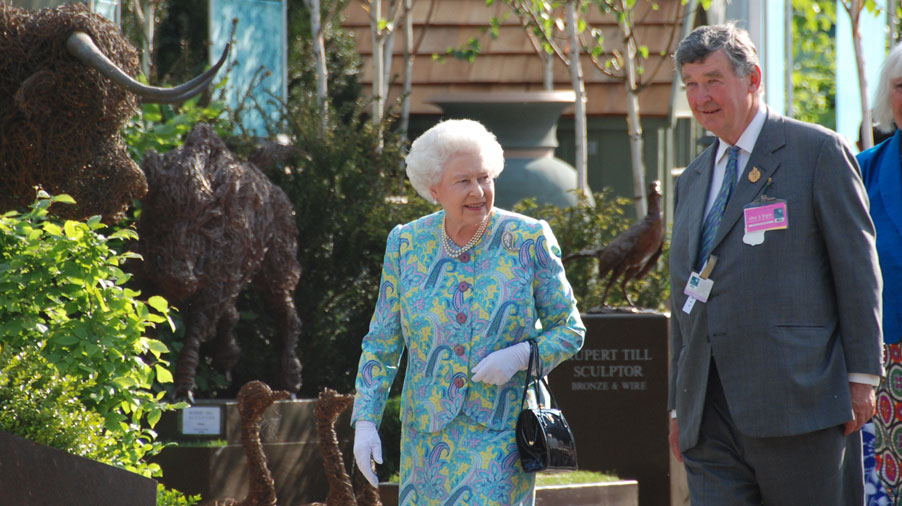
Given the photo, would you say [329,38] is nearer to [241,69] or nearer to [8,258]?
[241,69]

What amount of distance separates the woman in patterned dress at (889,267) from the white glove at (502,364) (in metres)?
1.48

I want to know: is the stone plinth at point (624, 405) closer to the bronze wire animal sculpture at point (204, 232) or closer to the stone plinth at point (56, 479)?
the bronze wire animal sculpture at point (204, 232)

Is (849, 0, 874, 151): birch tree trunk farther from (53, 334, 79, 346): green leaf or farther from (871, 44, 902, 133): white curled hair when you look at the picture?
(53, 334, 79, 346): green leaf

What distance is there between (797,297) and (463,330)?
1.06 meters

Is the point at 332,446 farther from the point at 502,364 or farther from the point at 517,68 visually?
the point at 517,68

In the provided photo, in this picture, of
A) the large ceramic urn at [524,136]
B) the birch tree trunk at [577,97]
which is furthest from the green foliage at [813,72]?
the birch tree trunk at [577,97]

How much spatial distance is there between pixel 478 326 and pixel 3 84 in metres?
3.30

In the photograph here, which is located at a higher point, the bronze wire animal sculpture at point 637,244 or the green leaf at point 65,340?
the bronze wire animal sculpture at point 637,244

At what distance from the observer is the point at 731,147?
402 centimetres

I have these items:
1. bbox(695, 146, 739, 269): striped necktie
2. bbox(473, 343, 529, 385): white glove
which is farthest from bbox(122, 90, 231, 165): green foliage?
bbox(695, 146, 739, 269): striped necktie

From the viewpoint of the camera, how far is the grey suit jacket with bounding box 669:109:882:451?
12.1 feet

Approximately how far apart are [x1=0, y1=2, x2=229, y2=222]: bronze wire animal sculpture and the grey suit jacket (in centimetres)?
317

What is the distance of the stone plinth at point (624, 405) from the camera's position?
775 centimetres

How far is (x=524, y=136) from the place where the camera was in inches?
512
